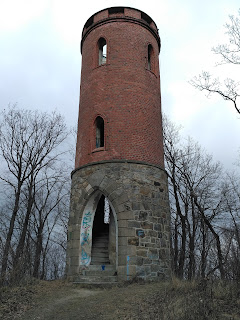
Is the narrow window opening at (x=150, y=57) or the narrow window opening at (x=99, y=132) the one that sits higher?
the narrow window opening at (x=150, y=57)

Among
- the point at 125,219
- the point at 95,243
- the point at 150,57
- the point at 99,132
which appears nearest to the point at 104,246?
the point at 95,243

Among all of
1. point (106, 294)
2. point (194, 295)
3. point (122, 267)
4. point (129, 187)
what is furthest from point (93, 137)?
point (194, 295)

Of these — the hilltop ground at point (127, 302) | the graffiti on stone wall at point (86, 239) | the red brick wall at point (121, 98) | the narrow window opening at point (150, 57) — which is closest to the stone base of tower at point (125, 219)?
the graffiti on stone wall at point (86, 239)

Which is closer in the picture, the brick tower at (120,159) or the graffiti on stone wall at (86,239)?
the brick tower at (120,159)

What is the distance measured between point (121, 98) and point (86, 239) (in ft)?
17.5

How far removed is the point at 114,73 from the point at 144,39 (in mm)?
2365

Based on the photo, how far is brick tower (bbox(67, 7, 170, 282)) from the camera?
29.6 feet

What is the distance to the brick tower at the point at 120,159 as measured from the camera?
902cm

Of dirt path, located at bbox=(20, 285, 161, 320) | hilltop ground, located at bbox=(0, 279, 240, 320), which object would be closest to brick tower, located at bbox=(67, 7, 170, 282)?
dirt path, located at bbox=(20, 285, 161, 320)

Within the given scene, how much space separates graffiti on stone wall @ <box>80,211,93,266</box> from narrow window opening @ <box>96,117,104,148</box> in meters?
2.78

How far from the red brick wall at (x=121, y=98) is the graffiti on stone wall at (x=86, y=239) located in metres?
2.10

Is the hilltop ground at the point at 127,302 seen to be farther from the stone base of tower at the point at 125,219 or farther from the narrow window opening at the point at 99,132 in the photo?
the narrow window opening at the point at 99,132

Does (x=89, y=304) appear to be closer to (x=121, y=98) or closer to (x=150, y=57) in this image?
(x=121, y=98)

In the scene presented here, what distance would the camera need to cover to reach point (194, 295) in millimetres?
5613
